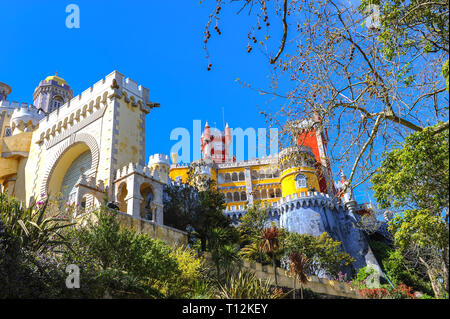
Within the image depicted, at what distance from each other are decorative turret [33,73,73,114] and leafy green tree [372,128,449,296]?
5103 centimetres

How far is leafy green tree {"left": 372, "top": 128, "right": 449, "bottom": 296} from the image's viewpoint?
940 cm

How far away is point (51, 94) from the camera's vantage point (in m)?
55.7

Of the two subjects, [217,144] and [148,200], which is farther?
[217,144]

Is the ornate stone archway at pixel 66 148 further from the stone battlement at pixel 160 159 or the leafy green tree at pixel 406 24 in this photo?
the leafy green tree at pixel 406 24

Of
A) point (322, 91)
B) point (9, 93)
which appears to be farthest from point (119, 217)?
point (9, 93)

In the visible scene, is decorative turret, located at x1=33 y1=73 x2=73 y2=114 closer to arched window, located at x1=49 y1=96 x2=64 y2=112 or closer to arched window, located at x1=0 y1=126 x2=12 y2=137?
arched window, located at x1=49 y1=96 x2=64 y2=112

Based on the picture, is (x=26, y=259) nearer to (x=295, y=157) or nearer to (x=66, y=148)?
(x=295, y=157)

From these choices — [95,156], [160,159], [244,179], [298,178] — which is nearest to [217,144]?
[244,179]

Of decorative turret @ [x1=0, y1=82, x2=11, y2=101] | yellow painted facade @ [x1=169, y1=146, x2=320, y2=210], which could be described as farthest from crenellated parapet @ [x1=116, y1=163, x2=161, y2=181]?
decorative turret @ [x1=0, y1=82, x2=11, y2=101]

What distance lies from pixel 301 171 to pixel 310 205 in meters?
6.39

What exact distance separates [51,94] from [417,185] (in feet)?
176

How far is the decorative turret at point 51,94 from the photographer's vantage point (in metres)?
54.9

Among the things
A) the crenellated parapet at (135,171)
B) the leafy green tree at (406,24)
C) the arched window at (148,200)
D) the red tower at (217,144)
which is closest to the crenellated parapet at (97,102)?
the crenellated parapet at (135,171)

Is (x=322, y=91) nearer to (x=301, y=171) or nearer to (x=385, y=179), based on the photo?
(x=385, y=179)
